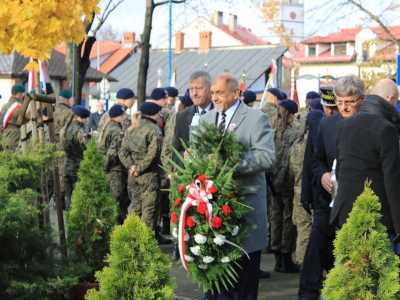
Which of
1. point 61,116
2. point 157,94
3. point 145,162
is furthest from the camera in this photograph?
point 61,116

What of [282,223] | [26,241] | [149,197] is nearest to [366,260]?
[26,241]

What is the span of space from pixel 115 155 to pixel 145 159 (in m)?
1.24

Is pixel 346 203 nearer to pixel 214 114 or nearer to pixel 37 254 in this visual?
pixel 214 114

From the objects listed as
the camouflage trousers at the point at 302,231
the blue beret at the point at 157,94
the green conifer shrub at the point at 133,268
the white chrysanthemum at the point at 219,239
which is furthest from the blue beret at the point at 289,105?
the green conifer shrub at the point at 133,268

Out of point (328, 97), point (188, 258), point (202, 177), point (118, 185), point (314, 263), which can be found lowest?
point (314, 263)

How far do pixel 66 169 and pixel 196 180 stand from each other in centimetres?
811

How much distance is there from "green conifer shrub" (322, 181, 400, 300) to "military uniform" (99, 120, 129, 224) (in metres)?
7.03

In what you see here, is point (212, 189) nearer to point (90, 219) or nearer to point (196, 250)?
point (196, 250)

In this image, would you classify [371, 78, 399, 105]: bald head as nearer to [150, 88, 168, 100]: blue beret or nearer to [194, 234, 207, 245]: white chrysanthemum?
[194, 234, 207, 245]: white chrysanthemum

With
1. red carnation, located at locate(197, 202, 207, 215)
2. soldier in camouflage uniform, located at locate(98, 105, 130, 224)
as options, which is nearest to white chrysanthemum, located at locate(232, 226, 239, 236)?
red carnation, located at locate(197, 202, 207, 215)

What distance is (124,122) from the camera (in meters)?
12.7

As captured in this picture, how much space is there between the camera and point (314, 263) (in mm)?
7348

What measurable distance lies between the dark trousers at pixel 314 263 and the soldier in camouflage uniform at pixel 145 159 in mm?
3732

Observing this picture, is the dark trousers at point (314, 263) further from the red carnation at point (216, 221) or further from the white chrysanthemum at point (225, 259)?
the red carnation at point (216, 221)
